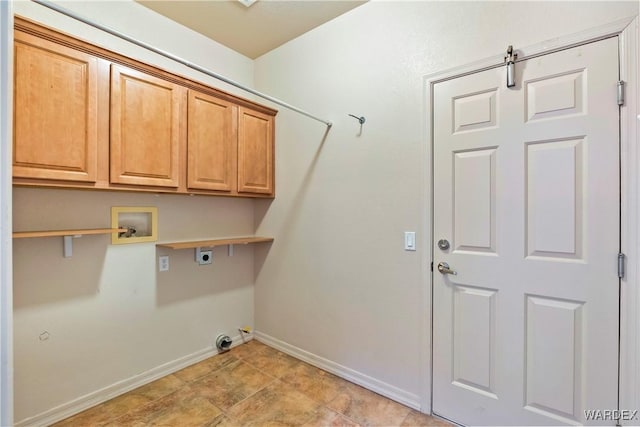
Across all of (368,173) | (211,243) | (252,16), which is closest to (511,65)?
(368,173)

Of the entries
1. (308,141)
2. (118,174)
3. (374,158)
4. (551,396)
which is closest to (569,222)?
(551,396)

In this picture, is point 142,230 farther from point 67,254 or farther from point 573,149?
point 573,149

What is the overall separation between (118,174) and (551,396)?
281cm

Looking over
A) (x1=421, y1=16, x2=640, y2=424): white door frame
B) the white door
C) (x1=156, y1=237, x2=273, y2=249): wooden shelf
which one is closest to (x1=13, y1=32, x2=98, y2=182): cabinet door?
(x1=156, y1=237, x2=273, y2=249): wooden shelf

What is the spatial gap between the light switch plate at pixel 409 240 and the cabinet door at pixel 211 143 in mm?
1484

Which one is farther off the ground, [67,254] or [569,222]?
[569,222]

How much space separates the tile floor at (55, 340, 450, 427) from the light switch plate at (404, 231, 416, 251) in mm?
1081

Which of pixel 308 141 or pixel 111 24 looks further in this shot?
pixel 308 141

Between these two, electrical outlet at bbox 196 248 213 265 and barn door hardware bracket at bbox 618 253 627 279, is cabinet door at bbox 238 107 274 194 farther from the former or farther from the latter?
barn door hardware bracket at bbox 618 253 627 279

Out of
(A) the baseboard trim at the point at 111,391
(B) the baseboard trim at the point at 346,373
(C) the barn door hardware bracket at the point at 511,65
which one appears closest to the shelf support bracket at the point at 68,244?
(A) the baseboard trim at the point at 111,391

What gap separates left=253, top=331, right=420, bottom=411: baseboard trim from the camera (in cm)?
202

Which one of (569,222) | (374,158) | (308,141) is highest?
(308,141)

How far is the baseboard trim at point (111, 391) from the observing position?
1816 millimetres

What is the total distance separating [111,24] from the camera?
2.12m
